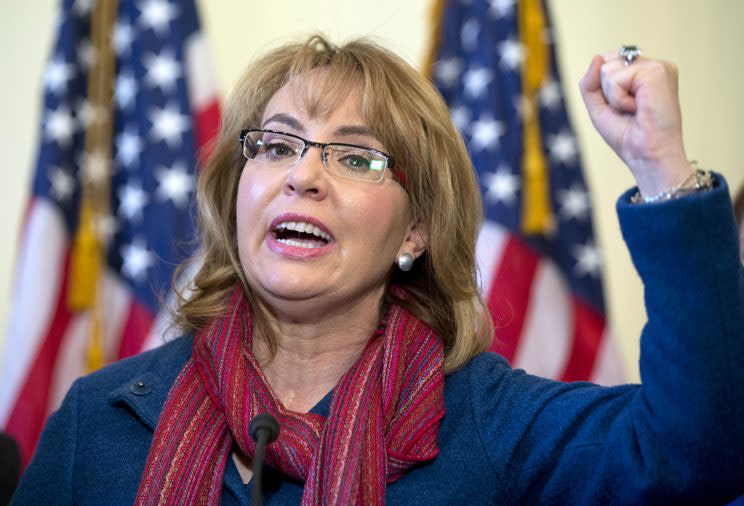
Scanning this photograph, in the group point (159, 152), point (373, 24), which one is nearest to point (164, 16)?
point (159, 152)

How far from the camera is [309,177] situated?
1502 millimetres

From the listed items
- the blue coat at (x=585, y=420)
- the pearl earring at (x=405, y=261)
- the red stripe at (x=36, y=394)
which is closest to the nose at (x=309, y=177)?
the pearl earring at (x=405, y=261)

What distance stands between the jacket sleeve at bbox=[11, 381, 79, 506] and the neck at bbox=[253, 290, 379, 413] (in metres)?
0.37

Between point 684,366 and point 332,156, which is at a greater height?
point 332,156

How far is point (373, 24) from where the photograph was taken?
332 centimetres

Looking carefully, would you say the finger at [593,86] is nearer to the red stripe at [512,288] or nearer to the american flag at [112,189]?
the red stripe at [512,288]

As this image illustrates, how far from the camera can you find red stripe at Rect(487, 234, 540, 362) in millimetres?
2836

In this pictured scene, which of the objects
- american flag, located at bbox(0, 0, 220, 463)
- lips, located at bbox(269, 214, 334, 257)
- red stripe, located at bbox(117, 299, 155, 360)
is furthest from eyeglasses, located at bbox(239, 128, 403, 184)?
red stripe, located at bbox(117, 299, 155, 360)

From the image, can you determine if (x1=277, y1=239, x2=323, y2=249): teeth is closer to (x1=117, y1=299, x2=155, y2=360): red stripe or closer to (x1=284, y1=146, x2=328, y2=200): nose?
(x1=284, y1=146, x2=328, y2=200): nose

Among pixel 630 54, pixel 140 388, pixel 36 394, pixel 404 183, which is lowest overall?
pixel 36 394

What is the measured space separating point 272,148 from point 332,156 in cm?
13

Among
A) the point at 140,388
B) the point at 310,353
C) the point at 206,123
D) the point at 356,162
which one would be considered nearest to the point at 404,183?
the point at 356,162

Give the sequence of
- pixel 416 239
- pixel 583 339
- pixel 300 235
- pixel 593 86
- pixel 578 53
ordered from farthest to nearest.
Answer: pixel 578 53 → pixel 583 339 → pixel 416 239 → pixel 300 235 → pixel 593 86

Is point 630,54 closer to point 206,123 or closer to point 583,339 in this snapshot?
point 583,339
